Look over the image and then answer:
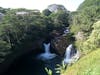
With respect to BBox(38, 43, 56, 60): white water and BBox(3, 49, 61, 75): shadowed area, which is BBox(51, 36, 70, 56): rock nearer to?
BBox(38, 43, 56, 60): white water

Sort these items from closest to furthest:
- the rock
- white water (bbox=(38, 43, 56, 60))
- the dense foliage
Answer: the dense foliage < white water (bbox=(38, 43, 56, 60)) < the rock

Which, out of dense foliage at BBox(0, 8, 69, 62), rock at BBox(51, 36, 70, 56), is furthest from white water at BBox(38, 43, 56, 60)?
dense foliage at BBox(0, 8, 69, 62)

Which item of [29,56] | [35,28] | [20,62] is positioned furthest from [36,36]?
[20,62]

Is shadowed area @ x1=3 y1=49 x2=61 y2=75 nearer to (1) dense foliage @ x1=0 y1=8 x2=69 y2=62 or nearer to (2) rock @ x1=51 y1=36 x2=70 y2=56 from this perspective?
(1) dense foliage @ x1=0 y1=8 x2=69 y2=62

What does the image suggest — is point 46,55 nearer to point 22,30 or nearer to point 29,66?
point 22,30

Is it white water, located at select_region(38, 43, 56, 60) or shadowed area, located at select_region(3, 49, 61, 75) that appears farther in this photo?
white water, located at select_region(38, 43, 56, 60)

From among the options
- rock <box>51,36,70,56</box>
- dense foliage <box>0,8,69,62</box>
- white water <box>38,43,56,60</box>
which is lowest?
white water <box>38,43,56,60</box>

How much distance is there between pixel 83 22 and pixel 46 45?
7.58 m

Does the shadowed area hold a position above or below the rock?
below

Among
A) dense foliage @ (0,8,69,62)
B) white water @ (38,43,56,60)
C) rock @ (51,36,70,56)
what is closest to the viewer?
dense foliage @ (0,8,69,62)

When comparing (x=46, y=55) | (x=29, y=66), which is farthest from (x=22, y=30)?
(x=29, y=66)

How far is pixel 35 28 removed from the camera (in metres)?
36.2

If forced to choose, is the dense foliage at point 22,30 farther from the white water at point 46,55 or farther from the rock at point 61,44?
the rock at point 61,44

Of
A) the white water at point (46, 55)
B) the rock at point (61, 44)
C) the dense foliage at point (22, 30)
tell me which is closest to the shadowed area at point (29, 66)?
the white water at point (46, 55)
